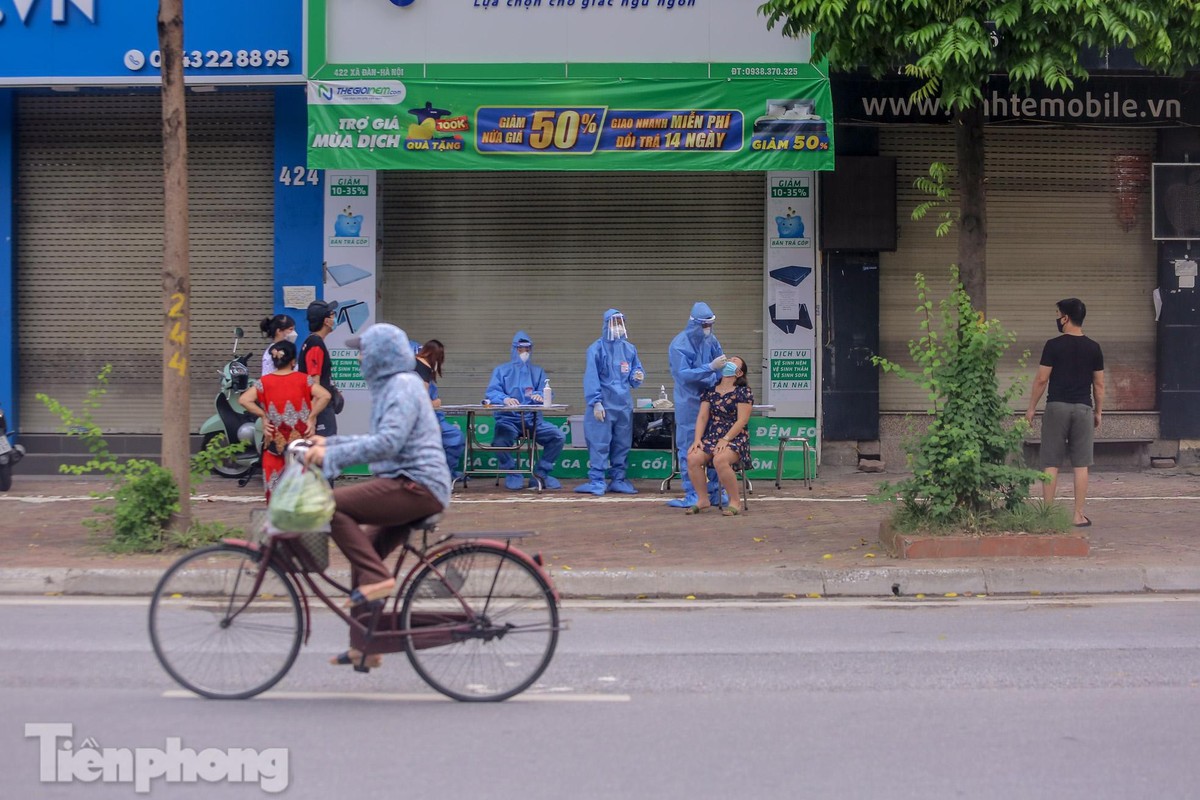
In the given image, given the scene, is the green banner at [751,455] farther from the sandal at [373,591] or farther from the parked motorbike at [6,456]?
the sandal at [373,591]

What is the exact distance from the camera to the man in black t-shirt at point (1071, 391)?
10.6 meters

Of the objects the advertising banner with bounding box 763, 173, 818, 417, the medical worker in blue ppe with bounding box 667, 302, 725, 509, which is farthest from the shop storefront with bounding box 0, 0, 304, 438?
the advertising banner with bounding box 763, 173, 818, 417

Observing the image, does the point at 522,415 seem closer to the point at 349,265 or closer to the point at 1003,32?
the point at 349,265

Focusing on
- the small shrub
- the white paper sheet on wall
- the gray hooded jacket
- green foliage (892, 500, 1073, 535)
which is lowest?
the small shrub

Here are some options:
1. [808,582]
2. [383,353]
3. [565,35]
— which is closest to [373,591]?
[383,353]

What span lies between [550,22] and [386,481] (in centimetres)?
897

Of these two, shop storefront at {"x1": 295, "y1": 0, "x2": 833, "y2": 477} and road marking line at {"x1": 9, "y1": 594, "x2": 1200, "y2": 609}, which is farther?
shop storefront at {"x1": 295, "y1": 0, "x2": 833, "y2": 477}

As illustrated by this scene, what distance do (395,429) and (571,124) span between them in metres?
8.26

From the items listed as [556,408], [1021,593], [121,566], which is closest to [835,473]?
[556,408]

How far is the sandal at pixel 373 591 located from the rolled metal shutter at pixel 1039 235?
32.2 ft

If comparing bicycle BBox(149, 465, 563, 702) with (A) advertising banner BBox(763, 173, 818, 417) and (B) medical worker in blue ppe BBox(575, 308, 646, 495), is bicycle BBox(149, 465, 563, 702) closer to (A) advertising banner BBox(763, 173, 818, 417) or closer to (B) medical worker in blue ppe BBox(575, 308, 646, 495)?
(B) medical worker in blue ppe BBox(575, 308, 646, 495)

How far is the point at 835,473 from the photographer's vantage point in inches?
566

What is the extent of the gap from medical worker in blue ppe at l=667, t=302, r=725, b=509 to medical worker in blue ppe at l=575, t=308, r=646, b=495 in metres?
0.96

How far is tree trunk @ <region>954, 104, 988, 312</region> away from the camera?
1017 cm
